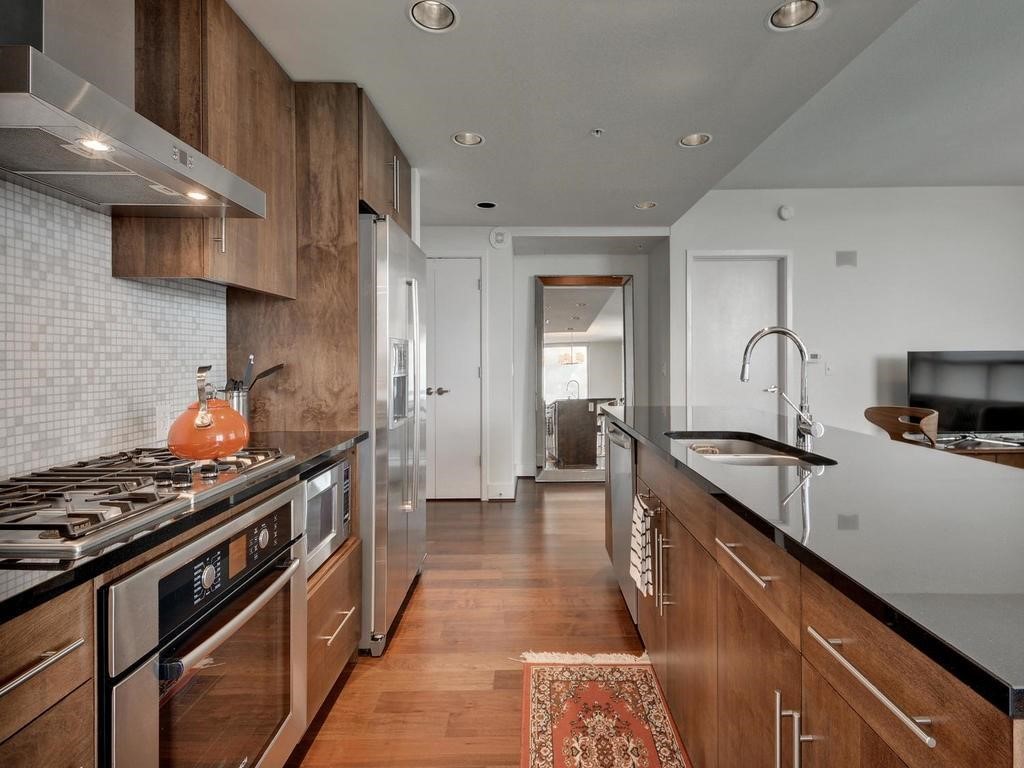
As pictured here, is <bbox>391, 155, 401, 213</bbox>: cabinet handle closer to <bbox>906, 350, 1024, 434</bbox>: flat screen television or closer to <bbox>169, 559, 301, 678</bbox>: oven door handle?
<bbox>169, 559, 301, 678</bbox>: oven door handle

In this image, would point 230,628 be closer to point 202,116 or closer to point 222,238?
point 222,238

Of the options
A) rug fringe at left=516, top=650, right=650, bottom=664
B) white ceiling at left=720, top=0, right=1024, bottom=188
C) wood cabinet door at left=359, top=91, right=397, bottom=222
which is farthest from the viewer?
white ceiling at left=720, top=0, right=1024, bottom=188

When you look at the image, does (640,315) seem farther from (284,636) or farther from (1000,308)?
(284,636)

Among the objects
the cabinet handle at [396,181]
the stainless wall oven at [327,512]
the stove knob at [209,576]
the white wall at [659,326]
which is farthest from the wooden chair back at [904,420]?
the stove knob at [209,576]

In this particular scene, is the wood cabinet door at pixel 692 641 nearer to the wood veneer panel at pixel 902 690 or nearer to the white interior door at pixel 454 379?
the wood veneer panel at pixel 902 690

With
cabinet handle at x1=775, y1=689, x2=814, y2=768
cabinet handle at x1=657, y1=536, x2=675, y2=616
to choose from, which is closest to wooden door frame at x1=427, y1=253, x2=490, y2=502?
cabinet handle at x1=657, y1=536, x2=675, y2=616

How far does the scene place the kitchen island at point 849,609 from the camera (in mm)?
536

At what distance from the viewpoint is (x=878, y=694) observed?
2.12 feet

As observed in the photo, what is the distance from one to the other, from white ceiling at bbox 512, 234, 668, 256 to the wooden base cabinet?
11.5 feet

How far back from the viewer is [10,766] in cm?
69

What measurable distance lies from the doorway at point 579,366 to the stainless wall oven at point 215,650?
13.8 feet

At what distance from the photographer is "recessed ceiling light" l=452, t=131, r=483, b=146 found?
9.36 ft

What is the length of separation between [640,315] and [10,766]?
555cm

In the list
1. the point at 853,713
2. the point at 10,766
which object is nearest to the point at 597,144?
the point at 853,713
